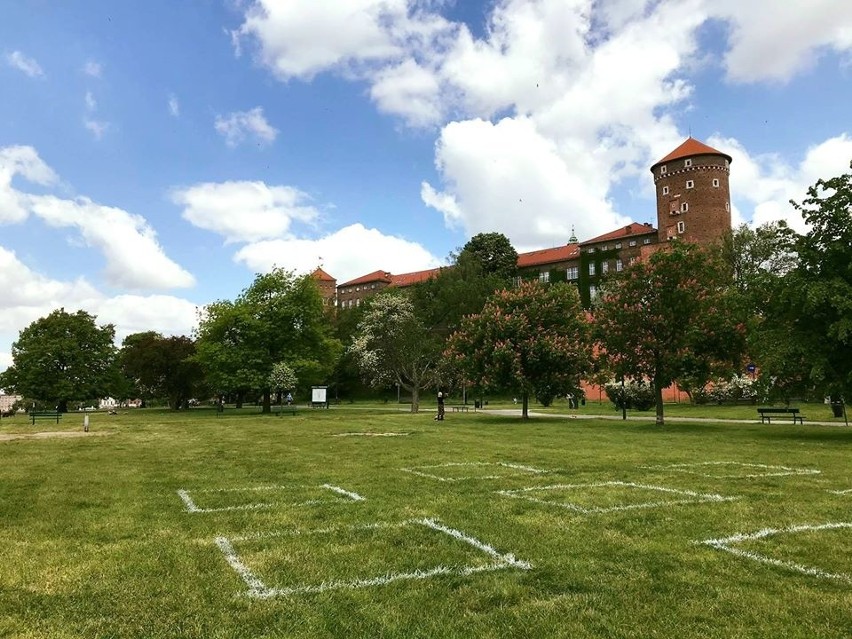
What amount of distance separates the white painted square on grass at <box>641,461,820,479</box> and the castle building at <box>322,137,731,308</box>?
65475 millimetres

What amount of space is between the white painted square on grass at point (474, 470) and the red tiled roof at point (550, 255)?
9697 cm

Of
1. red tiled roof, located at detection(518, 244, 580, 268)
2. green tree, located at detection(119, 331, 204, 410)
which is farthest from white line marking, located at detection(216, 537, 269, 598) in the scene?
red tiled roof, located at detection(518, 244, 580, 268)

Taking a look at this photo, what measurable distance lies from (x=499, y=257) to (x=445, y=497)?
8685 cm

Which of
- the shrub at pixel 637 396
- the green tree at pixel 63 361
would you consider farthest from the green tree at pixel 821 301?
the green tree at pixel 63 361

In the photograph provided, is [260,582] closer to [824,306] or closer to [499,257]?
[824,306]

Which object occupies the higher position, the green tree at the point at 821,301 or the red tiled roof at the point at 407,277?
the red tiled roof at the point at 407,277

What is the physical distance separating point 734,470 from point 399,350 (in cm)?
3574

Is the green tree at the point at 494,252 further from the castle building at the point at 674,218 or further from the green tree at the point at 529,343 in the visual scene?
the green tree at the point at 529,343

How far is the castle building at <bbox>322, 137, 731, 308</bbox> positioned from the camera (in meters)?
85.7

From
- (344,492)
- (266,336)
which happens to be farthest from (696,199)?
(344,492)

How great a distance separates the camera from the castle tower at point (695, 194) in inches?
3361

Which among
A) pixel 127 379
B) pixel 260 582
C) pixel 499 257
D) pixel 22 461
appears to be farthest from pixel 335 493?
pixel 499 257

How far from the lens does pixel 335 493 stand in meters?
9.65

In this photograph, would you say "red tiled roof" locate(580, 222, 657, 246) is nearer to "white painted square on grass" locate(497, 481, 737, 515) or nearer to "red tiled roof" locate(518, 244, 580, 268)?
"red tiled roof" locate(518, 244, 580, 268)
